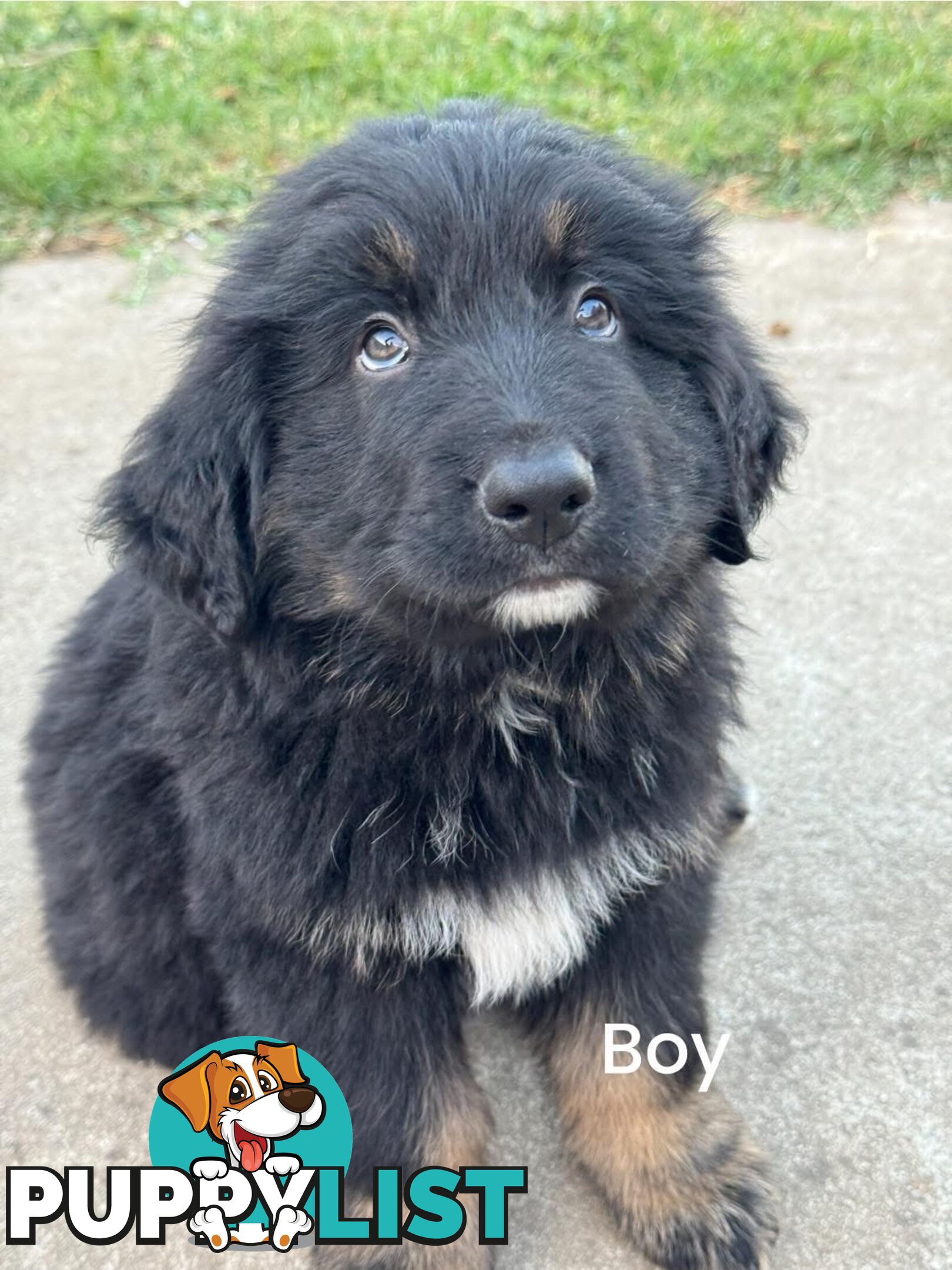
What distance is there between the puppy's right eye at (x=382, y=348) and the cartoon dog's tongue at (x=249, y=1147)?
1.40 meters

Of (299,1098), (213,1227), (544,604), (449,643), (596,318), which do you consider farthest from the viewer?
(213,1227)

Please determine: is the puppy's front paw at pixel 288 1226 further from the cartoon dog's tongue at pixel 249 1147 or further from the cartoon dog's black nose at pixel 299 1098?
the cartoon dog's black nose at pixel 299 1098

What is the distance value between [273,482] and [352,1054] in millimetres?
1017

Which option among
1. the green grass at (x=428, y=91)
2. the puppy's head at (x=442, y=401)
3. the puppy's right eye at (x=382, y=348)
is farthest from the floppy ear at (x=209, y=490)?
the green grass at (x=428, y=91)

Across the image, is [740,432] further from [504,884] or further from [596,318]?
[504,884]

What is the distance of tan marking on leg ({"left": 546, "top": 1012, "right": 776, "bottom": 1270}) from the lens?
2342 millimetres

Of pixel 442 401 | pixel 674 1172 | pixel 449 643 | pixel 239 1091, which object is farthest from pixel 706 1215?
pixel 442 401

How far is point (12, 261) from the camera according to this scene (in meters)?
5.64

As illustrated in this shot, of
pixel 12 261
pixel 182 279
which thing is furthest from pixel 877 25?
pixel 12 261

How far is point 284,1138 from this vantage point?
2.30 m

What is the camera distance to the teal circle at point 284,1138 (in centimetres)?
227

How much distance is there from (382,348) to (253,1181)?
1540mm

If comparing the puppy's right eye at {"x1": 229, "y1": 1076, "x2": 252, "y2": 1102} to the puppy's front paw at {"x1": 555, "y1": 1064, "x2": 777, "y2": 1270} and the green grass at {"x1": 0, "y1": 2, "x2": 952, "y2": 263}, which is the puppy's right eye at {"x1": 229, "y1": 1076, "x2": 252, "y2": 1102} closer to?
the puppy's front paw at {"x1": 555, "y1": 1064, "x2": 777, "y2": 1270}

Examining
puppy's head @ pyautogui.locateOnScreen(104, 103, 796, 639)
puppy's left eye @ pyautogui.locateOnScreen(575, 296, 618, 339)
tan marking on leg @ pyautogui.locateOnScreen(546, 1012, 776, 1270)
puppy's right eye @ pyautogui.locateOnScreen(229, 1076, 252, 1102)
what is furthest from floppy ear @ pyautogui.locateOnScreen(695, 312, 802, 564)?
puppy's right eye @ pyautogui.locateOnScreen(229, 1076, 252, 1102)
